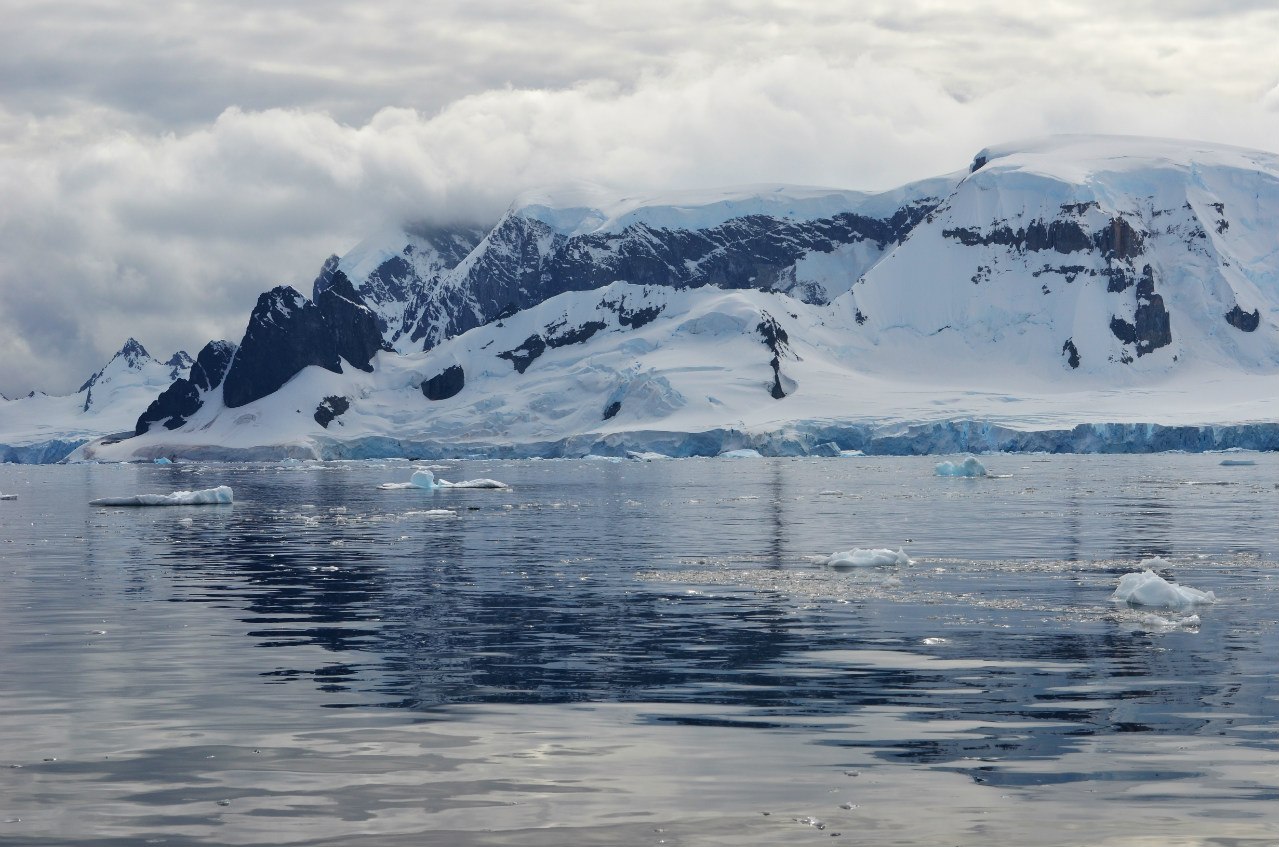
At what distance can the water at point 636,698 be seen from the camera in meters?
13.8

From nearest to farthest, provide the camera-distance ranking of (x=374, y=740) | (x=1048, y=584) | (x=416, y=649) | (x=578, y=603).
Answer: (x=374, y=740) → (x=416, y=649) → (x=578, y=603) → (x=1048, y=584)

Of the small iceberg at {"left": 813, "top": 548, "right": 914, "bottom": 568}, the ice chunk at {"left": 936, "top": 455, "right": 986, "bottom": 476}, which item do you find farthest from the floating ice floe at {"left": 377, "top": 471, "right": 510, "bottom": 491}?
the small iceberg at {"left": 813, "top": 548, "right": 914, "bottom": 568}

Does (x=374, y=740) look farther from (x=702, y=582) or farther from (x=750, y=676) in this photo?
(x=702, y=582)

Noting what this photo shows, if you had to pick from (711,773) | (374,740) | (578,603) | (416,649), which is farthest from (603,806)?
(578,603)

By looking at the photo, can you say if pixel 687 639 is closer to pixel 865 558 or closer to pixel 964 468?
pixel 865 558

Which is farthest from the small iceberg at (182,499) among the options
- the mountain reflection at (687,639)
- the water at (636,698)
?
the water at (636,698)

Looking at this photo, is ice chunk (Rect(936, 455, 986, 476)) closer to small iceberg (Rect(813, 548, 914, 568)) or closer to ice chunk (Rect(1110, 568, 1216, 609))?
small iceberg (Rect(813, 548, 914, 568))

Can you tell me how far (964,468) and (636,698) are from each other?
96.8m

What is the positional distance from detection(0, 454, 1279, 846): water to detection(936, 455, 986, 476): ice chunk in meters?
65.5

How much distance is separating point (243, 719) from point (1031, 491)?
72809 mm

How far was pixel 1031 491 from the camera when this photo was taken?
3393 inches

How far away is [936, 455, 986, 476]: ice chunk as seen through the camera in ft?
365

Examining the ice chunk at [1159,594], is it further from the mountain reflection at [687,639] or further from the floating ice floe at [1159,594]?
the mountain reflection at [687,639]

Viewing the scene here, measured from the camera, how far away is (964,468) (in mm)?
113688
